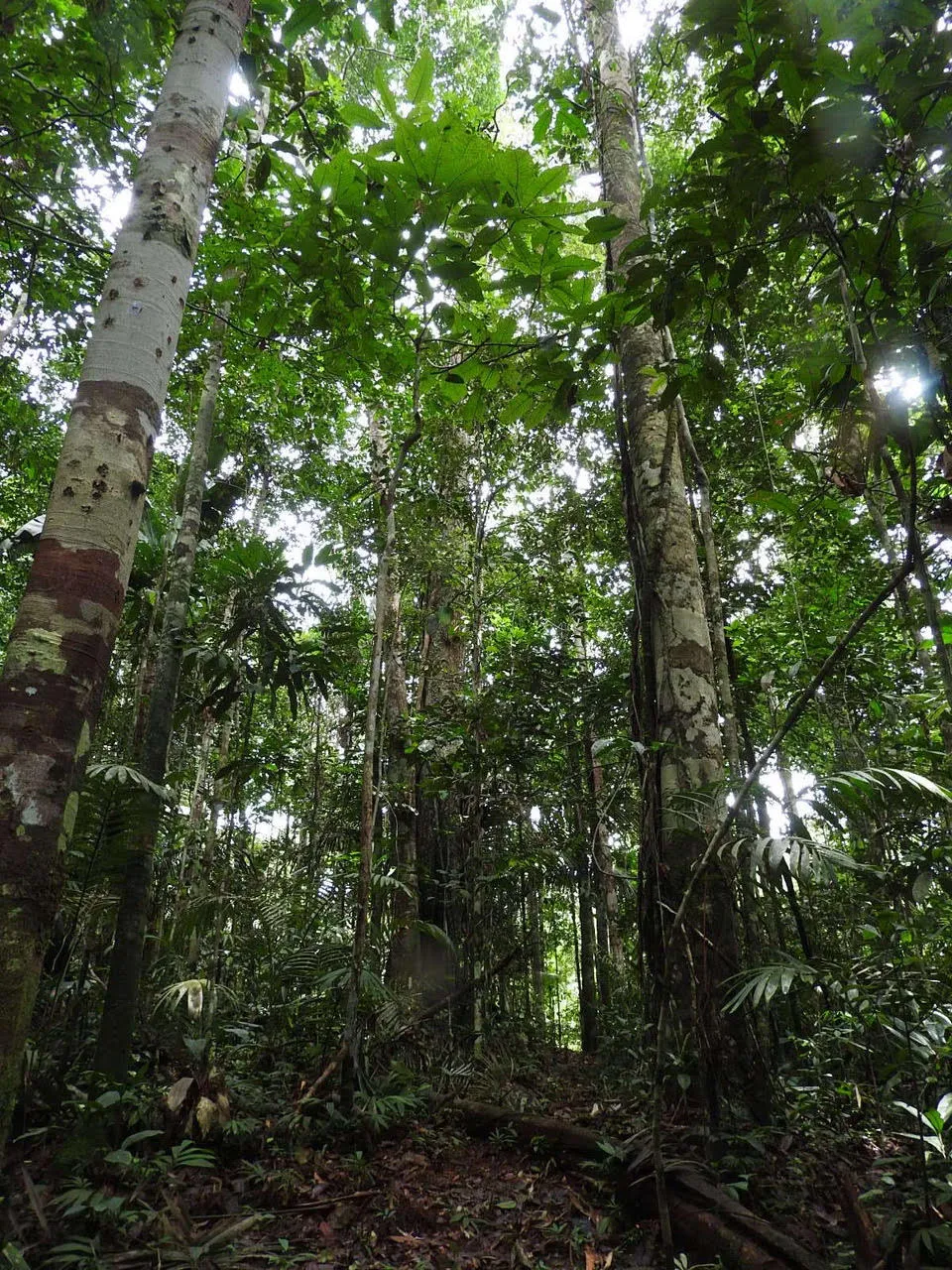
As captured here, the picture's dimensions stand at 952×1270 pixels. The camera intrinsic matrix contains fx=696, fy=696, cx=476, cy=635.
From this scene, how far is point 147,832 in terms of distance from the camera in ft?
13.1

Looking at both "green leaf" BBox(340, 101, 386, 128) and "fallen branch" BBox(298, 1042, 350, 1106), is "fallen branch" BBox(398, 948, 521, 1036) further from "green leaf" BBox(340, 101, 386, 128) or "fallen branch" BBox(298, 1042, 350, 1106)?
"green leaf" BBox(340, 101, 386, 128)

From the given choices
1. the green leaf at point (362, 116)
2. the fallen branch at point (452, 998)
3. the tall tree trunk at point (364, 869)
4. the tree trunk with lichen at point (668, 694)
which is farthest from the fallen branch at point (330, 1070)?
the green leaf at point (362, 116)

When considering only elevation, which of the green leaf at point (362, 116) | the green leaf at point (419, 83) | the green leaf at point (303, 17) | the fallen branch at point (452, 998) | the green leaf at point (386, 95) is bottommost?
the fallen branch at point (452, 998)

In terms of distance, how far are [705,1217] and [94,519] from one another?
311 cm

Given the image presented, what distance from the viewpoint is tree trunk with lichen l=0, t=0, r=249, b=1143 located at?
159 centimetres

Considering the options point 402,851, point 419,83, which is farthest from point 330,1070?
point 419,83

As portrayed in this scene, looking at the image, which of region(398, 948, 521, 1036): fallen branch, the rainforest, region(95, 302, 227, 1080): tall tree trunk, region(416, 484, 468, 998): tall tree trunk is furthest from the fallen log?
region(416, 484, 468, 998): tall tree trunk

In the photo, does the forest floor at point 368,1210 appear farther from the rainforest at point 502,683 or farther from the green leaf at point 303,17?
the green leaf at point 303,17

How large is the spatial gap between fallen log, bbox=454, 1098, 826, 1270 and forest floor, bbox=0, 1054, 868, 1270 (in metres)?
0.07

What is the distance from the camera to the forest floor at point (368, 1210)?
250 centimetres

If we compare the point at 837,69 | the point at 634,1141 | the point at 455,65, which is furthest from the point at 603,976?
the point at 455,65

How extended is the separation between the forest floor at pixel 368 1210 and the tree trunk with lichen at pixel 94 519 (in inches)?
52.0

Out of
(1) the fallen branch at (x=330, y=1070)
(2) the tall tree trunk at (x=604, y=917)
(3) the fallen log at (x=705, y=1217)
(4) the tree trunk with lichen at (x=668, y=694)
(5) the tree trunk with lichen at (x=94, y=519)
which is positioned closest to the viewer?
(5) the tree trunk with lichen at (x=94, y=519)

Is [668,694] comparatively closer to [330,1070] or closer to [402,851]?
[330,1070]
